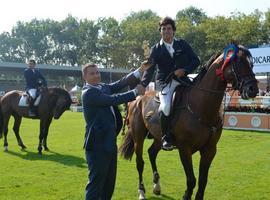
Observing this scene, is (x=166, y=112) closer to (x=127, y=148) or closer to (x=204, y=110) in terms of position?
(x=204, y=110)

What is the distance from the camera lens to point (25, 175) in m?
8.82

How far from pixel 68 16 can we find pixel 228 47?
298ft

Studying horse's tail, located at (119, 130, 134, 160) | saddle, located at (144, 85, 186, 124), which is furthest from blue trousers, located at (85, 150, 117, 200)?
horse's tail, located at (119, 130, 134, 160)

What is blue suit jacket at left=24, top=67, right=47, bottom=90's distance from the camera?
12.9 meters

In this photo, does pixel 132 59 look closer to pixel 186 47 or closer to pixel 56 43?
pixel 56 43

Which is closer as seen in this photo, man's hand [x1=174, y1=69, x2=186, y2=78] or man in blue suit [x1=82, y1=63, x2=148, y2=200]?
man in blue suit [x1=82, y1=63, x2=148, y2=200]

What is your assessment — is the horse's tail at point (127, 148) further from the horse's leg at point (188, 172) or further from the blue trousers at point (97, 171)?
the blue trousers at point (97, 171)

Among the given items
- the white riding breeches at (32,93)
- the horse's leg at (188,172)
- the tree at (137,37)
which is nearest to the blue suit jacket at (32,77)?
the white riding breeches at (32,93)

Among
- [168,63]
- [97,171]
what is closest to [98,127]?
[97,171]

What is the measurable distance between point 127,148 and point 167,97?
80.1 inches

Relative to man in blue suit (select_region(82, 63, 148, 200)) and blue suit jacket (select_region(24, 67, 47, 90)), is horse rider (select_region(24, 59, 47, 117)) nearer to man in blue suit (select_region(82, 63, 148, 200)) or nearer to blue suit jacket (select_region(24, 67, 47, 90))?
blue suit jacket (select_region(24, 67, 47, 90))

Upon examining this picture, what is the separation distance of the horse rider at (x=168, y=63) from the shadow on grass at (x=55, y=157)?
4.09 metres

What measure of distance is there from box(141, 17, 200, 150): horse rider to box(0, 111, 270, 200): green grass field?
1.58m

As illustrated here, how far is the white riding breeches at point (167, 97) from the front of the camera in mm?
6180
